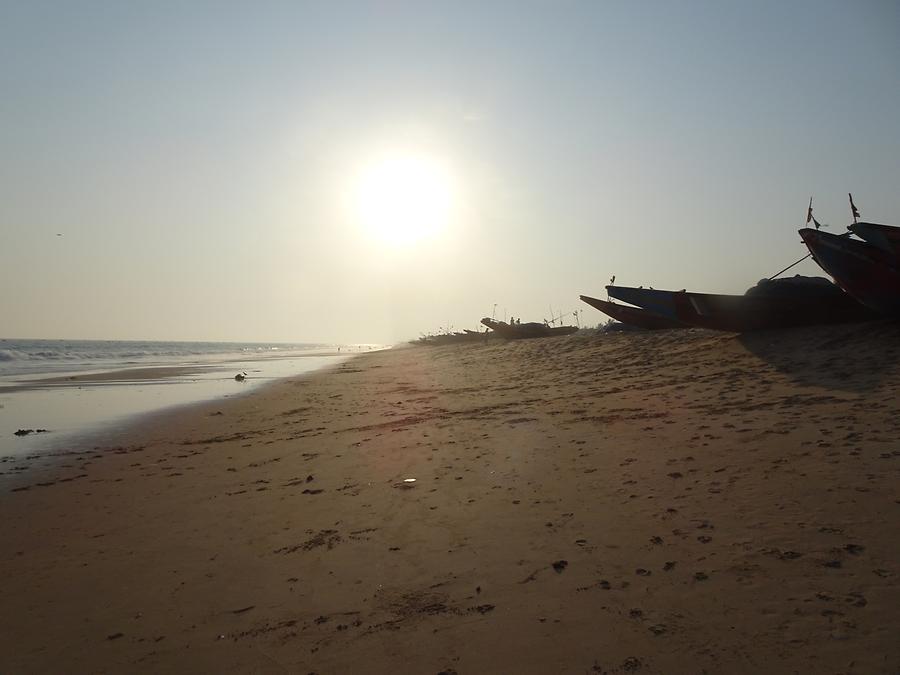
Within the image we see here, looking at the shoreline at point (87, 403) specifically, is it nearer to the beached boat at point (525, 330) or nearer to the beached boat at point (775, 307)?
A: the beached boat at point (775, 307)

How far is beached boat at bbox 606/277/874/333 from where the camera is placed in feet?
47.9

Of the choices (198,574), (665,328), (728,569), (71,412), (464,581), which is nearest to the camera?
(728,569)

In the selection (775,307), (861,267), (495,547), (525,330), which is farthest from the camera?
(525,330)

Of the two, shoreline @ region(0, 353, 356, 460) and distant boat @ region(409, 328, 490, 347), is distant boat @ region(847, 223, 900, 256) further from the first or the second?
distant boat @ region(409, 328, 490, 347)

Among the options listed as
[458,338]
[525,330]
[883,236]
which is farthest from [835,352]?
[458,338]

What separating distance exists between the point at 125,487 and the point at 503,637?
597 cm

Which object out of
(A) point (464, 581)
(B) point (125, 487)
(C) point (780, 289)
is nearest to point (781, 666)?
(A) point (464, 581)

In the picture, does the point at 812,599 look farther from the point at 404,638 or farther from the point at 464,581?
the point at 404,638

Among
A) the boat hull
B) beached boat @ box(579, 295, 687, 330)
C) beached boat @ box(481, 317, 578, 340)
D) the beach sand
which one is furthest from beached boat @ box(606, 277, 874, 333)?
beached boat @ box(481, 317, 578, 340)

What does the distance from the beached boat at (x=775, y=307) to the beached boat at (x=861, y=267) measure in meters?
1.43

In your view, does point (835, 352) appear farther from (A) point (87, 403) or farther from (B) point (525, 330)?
(B) point (525, 330)

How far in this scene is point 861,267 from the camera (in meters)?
12.7

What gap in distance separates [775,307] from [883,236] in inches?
118

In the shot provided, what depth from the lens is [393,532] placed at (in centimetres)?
455
